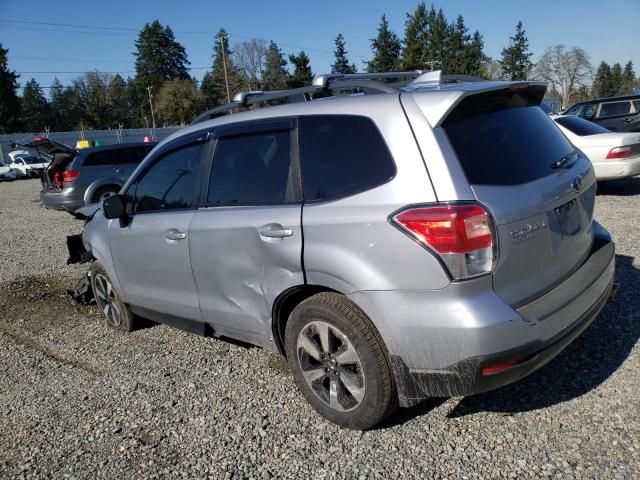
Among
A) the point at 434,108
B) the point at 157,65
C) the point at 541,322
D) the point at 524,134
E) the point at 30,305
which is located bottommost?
the point at 30,305

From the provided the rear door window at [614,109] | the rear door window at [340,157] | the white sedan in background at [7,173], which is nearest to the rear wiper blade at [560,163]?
the rear door window at [340,157]

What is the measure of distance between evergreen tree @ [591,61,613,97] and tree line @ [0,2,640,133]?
19 cm

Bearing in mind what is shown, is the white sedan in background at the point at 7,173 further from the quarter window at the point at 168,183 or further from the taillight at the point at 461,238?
the taillight at the point at 461,238

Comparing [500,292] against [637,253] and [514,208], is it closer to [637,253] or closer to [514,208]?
[514,208]

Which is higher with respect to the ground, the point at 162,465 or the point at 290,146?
the point at 290,146

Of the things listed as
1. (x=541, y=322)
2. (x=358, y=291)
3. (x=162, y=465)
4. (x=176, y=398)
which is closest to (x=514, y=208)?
(x=541, y=322)

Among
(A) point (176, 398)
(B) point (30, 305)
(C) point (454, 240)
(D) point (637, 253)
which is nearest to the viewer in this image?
(C) point (454, 240)

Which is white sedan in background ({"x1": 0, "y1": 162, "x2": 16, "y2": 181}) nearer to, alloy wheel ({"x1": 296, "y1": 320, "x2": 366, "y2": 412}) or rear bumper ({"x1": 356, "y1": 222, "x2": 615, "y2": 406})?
alloy wheel ({"x1": 296, "y1": 320, "x2": 366, "y2": 412})

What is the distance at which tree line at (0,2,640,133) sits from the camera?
218ft

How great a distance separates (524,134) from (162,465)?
2675mm

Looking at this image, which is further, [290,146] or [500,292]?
[290,146]

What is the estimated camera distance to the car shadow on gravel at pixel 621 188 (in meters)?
9.67

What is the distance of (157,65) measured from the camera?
93562mm

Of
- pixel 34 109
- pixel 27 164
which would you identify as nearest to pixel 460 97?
A: pixel 27 164
